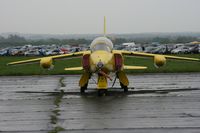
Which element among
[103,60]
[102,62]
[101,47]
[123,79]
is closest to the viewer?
[102,62]

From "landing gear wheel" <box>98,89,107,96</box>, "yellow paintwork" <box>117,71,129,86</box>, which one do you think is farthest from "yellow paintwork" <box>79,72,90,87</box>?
"landing gear wheel" <box>98,89,107,96</box>

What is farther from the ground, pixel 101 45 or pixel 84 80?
pixel 101 45

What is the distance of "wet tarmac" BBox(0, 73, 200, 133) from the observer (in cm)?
1328

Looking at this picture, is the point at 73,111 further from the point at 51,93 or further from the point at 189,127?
the point at 51,93

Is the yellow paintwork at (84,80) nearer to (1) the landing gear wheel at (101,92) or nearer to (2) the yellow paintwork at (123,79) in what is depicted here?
(2) the yellow paintwork at (123,79)

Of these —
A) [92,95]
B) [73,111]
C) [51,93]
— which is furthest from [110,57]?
[73,111]

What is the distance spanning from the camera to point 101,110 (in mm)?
16750

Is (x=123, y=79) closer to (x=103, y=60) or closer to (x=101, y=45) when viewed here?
(x=101, y=45)

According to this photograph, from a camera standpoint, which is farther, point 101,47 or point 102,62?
point 101,47

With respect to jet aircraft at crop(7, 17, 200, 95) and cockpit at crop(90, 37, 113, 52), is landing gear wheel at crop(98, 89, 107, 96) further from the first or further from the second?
cockpit at crop(90, 37, 113, 52)

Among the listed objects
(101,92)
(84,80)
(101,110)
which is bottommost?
(101,92)

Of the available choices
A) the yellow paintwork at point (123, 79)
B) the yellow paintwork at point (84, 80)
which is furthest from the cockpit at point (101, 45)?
Answer: the yellow paintwork at point (123, 79)

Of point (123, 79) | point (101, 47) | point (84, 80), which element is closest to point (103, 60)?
point (101, 47)

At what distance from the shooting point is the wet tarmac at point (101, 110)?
1328cm
